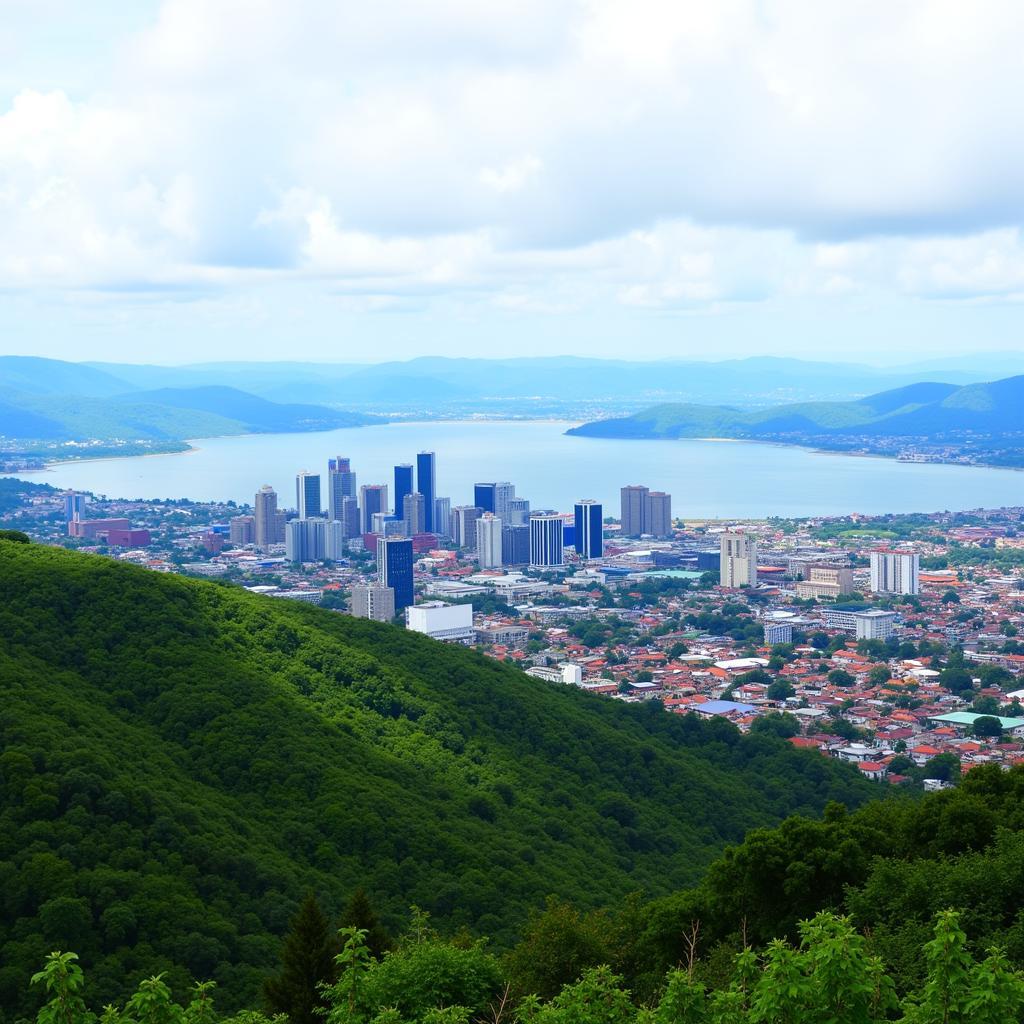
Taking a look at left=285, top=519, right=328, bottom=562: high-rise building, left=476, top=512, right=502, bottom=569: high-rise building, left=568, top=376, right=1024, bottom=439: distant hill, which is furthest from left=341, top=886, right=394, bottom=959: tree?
left=568, top=376, right=1024, bottom=439: distant hill

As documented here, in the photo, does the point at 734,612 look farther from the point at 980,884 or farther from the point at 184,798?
the point at 980,884

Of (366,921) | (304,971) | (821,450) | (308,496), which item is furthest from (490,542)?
(821,450)

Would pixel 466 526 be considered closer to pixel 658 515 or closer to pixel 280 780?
pixel 658 515

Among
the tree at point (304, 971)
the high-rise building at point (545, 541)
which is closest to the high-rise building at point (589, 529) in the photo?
the high-rise building at point (545, 541)

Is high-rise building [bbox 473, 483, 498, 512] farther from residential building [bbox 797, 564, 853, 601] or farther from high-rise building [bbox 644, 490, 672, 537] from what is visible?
residential building [bbox 797, 564, 853, 601]

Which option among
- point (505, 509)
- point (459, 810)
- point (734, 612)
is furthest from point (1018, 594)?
point (459, 810)
